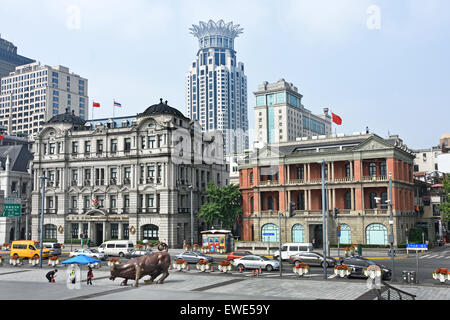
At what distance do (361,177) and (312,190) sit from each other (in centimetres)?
769

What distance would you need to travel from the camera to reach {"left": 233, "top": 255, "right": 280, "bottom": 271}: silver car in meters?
43.8

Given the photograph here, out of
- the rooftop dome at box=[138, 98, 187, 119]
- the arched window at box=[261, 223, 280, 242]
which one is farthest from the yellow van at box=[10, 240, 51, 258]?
the arched window at box=[261, 223, 280, 242]

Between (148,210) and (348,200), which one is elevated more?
(348,200)

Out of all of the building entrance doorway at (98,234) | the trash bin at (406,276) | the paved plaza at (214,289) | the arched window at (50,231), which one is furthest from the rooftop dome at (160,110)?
the trash bin at (406,276)

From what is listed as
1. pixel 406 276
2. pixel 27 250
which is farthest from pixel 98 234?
pixel 406 276

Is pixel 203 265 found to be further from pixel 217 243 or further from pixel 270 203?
pixel 270 203

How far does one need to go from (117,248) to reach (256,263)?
2361 cm

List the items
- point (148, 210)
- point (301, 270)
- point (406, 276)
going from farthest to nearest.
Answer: point (148, 210), point (301, 270), point (406, 276)

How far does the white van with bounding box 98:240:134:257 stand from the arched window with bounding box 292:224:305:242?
23.8m

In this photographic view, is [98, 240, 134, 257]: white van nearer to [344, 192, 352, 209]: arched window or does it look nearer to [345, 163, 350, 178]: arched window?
[344, 192, 352, 209]: arched window

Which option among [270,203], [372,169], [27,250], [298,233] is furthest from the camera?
[270,203]

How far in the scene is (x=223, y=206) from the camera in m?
74.2

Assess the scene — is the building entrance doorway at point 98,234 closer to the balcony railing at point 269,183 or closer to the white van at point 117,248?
the white van at point 117,248
